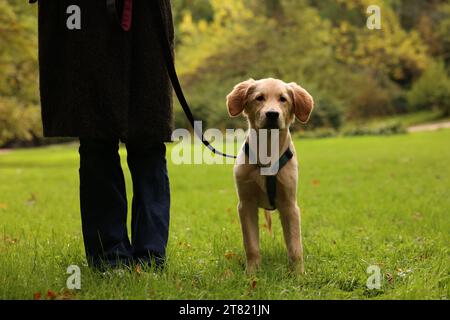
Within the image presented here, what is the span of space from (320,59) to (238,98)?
24.6 metres

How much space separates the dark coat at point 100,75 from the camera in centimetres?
305

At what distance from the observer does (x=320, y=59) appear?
1071 inches

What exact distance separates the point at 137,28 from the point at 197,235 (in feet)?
6.71

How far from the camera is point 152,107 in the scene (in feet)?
10.5

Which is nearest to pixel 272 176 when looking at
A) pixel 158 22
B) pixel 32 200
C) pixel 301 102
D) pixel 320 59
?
pixel 301 102

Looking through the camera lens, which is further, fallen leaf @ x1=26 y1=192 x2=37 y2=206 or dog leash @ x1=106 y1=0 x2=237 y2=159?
fallen leaf @ x1=26 y1=192 x2=37 y2=206

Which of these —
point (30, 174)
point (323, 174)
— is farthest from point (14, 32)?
point (323, 174)

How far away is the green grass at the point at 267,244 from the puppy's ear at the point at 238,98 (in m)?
0.97

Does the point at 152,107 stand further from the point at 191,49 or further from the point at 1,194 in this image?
the point at 191,49

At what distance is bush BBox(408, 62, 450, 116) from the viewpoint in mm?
27922

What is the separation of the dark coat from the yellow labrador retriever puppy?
53cm

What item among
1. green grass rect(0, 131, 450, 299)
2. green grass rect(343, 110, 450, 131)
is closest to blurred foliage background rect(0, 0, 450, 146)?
green grass rect(343, 110, 450, 131)

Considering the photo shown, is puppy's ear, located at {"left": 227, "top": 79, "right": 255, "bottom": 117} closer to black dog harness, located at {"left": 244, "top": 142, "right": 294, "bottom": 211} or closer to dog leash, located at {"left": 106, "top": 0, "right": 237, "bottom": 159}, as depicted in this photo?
black dog harness, located at {"left": 244, "top": 142, "right": 294, "bottom": 211}

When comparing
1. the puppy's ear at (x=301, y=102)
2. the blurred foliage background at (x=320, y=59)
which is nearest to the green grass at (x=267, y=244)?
the puppy's ear at (x=301, y=102)
